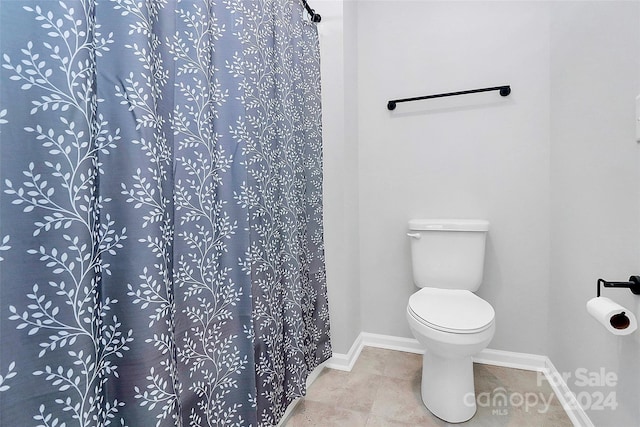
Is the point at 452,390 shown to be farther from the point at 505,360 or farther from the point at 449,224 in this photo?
the point at 449,224

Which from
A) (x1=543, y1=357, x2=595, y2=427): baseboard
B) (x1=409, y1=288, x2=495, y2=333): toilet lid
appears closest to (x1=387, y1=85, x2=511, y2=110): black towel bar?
(x1=409, y1=288, x2=495, y2=333): toilet lid

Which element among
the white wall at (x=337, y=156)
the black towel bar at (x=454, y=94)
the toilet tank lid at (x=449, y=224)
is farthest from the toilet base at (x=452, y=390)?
the black towel bar at (x=454, y=94)

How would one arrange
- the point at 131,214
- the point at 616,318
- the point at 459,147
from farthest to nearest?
the point at 459,147 → the point at 616,318 → the point at 131,214

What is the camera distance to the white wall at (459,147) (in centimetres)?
160

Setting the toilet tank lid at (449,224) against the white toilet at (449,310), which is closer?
the white toilet at (449,310)

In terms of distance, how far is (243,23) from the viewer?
3.14 feet

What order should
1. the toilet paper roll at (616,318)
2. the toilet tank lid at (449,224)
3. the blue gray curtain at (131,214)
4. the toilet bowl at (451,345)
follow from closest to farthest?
the blue gray curtain at (131,214) < the toilet paper roll at (616,318) < the toilet bowl at (451,345) < the toilet tank lid at (449,224)

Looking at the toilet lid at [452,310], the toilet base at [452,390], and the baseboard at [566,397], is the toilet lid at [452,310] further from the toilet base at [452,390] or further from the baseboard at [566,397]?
the baseboard at [566,397]

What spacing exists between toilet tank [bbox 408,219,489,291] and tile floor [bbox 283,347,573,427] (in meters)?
0.51

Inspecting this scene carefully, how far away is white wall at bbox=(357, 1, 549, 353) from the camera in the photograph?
1.60 meters

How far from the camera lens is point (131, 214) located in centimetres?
59

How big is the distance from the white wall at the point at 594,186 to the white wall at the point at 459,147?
0.09 meters

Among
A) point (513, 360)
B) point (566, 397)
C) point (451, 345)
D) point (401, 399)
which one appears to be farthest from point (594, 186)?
point (401, 399)

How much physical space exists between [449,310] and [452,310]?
1 cm
